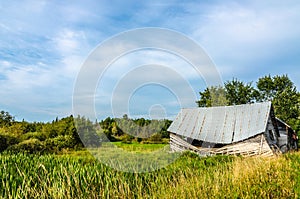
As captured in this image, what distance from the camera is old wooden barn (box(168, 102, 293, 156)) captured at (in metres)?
17.5

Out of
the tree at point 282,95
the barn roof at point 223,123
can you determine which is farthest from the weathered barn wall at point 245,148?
the tree at point 282,95

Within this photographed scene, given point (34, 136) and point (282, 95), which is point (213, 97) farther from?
point (34, 136)

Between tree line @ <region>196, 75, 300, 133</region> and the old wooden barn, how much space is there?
20321 millimetres

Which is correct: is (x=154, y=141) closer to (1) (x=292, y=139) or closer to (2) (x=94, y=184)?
(2) (x=94, y=184)

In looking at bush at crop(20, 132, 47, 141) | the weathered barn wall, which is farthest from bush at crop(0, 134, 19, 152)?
the weathered barn wall

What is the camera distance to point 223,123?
19.7 metres

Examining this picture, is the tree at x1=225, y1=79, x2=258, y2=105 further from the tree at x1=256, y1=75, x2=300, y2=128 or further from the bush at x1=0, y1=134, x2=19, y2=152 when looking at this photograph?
the bush at x1=0, y1=134, x2=19, y2=152

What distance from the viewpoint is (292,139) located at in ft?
96.7

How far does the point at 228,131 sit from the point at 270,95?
110 ft

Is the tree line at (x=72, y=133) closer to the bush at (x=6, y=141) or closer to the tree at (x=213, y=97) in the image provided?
the bush at (x=6, y=141)

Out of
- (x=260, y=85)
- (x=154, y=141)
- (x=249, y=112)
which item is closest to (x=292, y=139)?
(x=249, y=112)

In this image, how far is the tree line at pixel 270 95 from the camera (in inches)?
1678

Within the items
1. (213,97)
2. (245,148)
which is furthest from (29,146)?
(213,97)

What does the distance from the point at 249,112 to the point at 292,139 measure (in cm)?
1356
